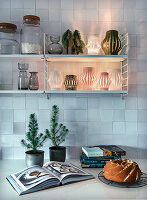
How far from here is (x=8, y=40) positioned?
1.57 m

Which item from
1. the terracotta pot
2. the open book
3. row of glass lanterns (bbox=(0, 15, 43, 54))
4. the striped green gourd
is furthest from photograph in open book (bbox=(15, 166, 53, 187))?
the striped green gourd

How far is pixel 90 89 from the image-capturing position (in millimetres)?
1546

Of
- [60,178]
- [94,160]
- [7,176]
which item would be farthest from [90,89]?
[7,176]

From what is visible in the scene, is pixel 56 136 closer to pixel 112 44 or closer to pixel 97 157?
pixel 97 157

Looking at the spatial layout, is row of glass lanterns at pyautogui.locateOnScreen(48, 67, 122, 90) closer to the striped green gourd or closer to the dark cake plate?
the striped green gourd

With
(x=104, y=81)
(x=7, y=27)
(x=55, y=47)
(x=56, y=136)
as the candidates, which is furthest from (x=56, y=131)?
(x=7, y=27)

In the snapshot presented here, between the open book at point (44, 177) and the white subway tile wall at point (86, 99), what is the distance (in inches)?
17.6

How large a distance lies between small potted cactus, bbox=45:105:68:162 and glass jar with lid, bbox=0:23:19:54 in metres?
0.53

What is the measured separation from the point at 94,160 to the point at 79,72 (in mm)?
693

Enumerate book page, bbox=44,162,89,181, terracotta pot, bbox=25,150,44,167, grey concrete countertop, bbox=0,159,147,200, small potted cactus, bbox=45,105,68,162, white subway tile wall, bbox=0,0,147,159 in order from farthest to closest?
white subway tile wall, bbox=0,0,147,159 → small potted cactus, bbox=45,105,68,162 → terracotta pot, bbox=25,150,44,167 → book page, bbox=44,162,89,181 → grey concrete countertop, bbox=0,159,147,200

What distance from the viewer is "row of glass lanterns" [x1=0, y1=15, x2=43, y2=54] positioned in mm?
1523

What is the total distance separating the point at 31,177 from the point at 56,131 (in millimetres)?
561

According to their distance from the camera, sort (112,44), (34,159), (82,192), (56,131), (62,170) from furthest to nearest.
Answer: (56,131)
(112,44)
(34,159)
(62,170)
(82,192)

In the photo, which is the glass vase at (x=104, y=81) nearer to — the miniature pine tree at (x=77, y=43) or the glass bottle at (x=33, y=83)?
the miniature pine tree at (x=77, y=43)
